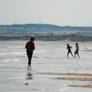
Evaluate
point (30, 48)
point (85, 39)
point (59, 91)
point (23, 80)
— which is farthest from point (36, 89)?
point (85, 39)

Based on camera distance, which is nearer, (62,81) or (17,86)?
(17,86)

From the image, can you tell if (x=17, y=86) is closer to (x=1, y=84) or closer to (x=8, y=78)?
(x=1, y=84)

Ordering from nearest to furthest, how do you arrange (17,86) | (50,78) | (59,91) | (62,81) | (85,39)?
1. (59,91)
2. (17,86)
3. (62,81)
4. (50,78)
5. (85,39)

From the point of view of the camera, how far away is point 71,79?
19.9 m

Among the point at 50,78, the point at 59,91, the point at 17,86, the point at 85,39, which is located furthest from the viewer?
the point at 85,39

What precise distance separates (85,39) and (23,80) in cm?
17332

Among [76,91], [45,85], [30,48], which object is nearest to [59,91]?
[76,91]

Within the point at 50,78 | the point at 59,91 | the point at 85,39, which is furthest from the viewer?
the point at 85,39

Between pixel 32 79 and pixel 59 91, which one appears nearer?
pixel 59 91

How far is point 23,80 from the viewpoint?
1911 centimetres

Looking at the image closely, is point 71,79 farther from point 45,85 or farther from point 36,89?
point 36,89

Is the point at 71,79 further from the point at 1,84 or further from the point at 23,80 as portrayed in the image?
the point at 1,84

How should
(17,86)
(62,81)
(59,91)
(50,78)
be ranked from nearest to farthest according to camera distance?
1. (59,91)
2. (17,86)
3. (62,81)
4. (50,78)

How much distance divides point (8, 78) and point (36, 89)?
13.6ft
